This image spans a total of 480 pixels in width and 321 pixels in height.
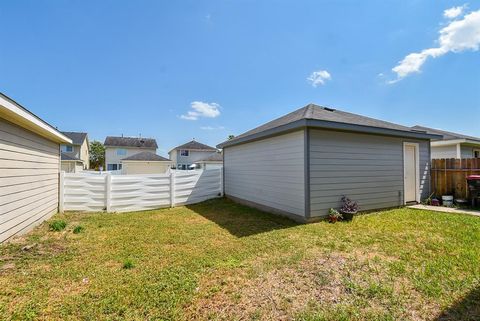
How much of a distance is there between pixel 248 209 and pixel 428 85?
1122 cm

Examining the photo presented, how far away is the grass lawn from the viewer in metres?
2.24

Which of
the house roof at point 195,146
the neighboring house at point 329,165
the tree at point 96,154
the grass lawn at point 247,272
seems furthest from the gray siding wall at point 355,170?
the tree at point 96,154

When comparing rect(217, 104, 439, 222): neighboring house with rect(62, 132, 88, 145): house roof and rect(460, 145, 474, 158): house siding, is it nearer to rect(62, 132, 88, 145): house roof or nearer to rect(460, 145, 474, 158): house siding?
rect(460, 145, 474, 158): house siding

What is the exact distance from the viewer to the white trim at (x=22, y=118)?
367 centimetres

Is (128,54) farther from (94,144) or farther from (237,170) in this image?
(94,144)

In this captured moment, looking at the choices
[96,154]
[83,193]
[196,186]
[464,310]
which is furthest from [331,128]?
[96,154]

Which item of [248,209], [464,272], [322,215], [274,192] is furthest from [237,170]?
[464,272]

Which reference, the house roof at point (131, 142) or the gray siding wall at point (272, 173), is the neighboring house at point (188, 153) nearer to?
the house roof at point (131, 142)

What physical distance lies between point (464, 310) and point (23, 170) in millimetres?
7728

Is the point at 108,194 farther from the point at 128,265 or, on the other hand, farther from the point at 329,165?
the point at 329,165

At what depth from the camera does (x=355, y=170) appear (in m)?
6.44

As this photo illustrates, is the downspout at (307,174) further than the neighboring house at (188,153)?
No

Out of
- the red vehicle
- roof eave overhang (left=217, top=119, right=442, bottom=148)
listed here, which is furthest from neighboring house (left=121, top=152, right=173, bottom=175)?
the red vehicle

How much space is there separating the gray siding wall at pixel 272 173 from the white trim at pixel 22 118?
5.97 meters
